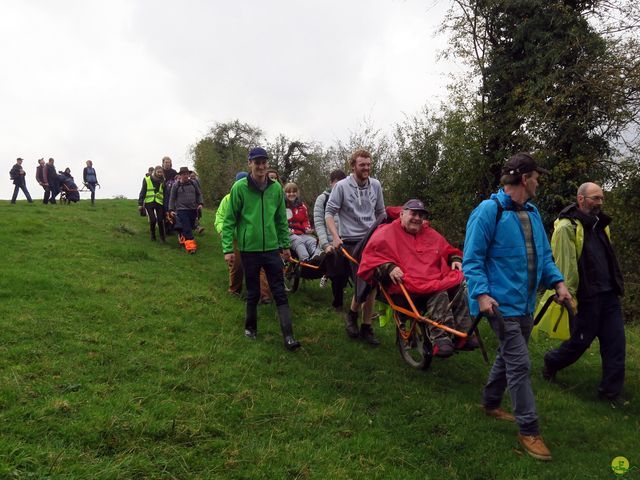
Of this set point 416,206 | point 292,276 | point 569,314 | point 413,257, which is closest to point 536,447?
point 569,314

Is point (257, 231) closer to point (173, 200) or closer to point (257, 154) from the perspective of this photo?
point (257, 154)

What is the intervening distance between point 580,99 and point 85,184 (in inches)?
763

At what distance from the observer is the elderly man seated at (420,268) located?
192 inches

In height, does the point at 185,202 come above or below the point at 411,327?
above

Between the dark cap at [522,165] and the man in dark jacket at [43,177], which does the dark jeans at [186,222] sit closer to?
the dark cap at [522,165]

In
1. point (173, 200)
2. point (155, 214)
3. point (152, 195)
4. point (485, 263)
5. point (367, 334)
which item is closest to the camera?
point (485, 263)

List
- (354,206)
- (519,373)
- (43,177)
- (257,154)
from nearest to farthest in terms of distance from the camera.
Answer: (519,373)
(257,154)
(354,206)
(43,177)

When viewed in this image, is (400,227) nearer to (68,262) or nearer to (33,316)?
(33,316)

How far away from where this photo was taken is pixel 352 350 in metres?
6.16

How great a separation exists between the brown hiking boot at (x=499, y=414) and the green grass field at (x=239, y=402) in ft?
0.23

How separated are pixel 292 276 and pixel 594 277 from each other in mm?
5349

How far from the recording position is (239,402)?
4.37m

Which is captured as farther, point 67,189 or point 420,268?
point 67,189

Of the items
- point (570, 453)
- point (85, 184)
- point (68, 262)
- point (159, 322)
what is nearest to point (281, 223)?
point (159, 322)
